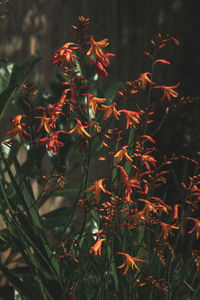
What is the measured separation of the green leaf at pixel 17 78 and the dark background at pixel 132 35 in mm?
451

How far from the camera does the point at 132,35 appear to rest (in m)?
2.67

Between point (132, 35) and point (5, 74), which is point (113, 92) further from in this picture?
point (132, 35)

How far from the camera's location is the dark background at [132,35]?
182cm

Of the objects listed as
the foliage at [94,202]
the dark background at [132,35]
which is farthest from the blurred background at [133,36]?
the foliage at [94,202]

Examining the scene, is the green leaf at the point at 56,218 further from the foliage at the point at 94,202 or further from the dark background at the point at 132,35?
the dark background at the point at 132,35

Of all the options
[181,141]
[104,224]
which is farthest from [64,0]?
[104,224]

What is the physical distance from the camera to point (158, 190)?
2.58 metres

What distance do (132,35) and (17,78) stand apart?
1.54 metres

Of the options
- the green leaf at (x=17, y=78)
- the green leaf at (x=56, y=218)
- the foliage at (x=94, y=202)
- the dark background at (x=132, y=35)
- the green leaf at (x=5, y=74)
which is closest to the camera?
the foliage at (x=94, y=202)

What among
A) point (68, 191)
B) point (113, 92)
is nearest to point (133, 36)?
point (113, 92)

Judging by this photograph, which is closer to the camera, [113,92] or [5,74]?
[5,74]

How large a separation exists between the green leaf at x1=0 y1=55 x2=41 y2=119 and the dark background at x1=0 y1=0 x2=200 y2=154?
1.48 ft

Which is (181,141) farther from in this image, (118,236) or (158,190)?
(118,236)

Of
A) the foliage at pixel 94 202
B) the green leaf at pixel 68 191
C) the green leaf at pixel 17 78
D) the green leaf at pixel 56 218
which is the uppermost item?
the green leaf at pixel 17 78
